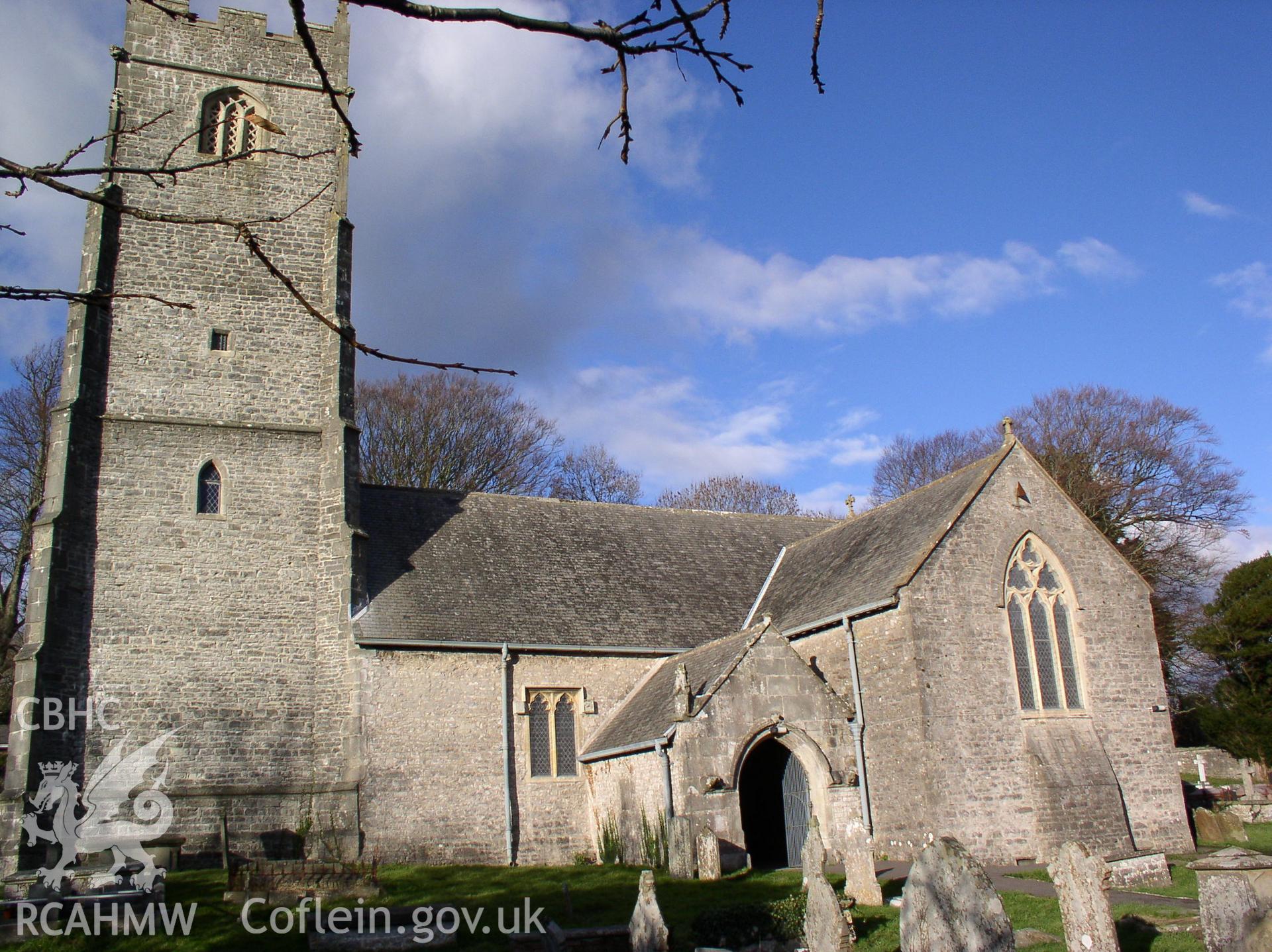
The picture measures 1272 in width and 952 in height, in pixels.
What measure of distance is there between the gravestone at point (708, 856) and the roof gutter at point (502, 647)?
222 inches

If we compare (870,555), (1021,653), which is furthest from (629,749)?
(1021,653)

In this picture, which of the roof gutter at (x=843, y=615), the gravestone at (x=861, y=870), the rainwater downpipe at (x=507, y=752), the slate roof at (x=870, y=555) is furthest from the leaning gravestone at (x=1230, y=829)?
the rainwater downpipe at (x=507, y=752)

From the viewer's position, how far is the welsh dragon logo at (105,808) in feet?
50.6

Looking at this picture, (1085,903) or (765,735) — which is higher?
(765,735)

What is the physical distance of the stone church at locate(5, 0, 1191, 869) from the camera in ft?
54.0

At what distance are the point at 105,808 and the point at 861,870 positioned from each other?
11829mm

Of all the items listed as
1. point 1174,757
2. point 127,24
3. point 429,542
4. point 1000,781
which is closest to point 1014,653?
point 1000,781

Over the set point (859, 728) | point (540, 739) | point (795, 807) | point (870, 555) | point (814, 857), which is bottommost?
point (814, 857)

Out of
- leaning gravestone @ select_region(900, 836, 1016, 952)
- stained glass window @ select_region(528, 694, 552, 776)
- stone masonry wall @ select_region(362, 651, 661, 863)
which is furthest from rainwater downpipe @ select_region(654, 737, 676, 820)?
leaning gravestone @ select_region(900, 836, 1016, 952)

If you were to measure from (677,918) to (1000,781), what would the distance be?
7253 mm

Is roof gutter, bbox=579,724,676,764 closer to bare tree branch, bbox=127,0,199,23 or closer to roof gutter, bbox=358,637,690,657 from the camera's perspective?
roof gutter, bbox=358,637,690,657

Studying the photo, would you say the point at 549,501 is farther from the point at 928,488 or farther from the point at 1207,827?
the point at 1207,827

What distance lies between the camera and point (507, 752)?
18.5 metres

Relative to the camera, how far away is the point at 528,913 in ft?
40.5
